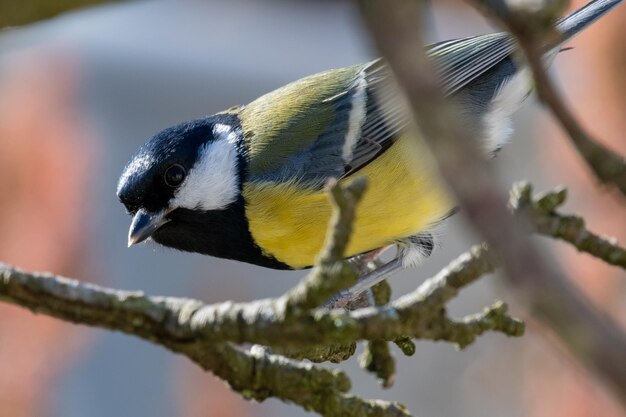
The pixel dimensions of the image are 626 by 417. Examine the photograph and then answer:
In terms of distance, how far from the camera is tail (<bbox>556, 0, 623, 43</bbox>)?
1.98 metres

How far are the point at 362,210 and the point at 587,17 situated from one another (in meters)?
0.69

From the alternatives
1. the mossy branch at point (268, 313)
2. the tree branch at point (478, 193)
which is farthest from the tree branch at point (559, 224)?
the tree branch at point (478, 193)

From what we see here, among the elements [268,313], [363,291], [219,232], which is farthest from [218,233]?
[268,313]

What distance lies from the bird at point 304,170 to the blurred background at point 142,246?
826 millimetres

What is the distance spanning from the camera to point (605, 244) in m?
0.77

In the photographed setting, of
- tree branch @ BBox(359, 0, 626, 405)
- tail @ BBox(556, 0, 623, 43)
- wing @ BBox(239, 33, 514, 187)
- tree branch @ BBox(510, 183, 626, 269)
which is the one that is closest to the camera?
tree branch @ BBox(359, 0, 626, 405)

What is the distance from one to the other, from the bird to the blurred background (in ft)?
2.71

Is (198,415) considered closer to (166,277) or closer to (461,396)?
(166,277)

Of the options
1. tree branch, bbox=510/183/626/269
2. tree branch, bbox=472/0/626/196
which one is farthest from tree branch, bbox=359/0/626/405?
tree branch, bbox=510/183/626/269

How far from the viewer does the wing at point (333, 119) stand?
6.18 feet

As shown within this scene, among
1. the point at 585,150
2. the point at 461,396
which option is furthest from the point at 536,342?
the point at 585,150

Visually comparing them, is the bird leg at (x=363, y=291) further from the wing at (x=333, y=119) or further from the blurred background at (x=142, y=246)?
the blurred background at (x=142, y=246)

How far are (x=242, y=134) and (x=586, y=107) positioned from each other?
4.47 feet

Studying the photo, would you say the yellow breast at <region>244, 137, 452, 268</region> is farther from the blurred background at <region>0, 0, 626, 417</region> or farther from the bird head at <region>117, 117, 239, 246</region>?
the blurred background at <region>0, 0, 626, 417</region>
